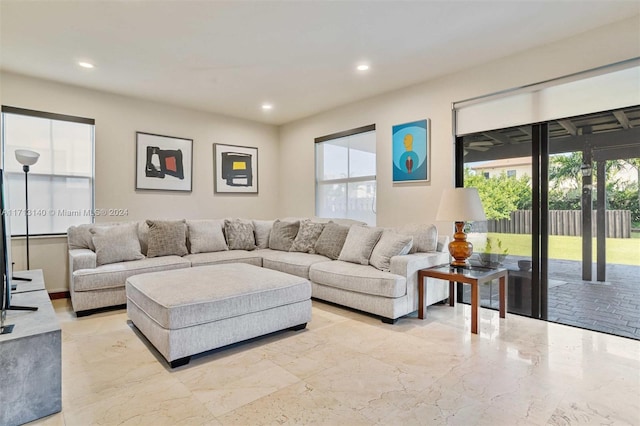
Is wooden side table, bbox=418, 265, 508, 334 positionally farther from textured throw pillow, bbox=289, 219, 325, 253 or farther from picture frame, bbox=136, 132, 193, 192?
picture frame, bbox=136, 132, 193, 192

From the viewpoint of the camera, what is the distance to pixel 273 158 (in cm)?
594

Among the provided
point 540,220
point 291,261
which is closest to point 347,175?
point 291,261

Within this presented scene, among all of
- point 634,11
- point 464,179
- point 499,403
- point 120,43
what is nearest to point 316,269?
point 464,179

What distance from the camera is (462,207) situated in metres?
3.17

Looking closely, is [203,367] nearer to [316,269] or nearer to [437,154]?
[316,269]

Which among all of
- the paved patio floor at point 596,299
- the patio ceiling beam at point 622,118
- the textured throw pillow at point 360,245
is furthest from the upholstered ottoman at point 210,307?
the patio ceiling beam at point 622,118

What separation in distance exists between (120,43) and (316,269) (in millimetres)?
2816

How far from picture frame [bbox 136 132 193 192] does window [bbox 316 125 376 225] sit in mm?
1951

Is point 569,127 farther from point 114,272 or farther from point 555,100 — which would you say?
point 114,272

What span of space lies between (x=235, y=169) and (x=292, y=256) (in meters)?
2.02

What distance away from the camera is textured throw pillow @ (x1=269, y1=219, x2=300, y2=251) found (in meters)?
4.68

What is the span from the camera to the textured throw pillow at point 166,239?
4.02m

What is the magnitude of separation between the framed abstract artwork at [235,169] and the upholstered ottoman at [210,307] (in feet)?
8.09

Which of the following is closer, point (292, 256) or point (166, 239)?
point (166, 239)
